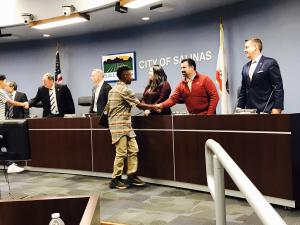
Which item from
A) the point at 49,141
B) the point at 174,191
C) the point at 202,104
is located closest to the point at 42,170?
the point at 49,141

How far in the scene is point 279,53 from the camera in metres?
6.28

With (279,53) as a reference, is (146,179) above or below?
below

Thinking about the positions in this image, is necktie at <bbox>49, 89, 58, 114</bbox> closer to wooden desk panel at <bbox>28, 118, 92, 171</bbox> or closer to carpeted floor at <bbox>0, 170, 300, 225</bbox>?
wooden desk panel at <bbox>28, 118, 92, 171</bbox>

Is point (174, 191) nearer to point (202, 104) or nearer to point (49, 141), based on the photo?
point (202, 104)

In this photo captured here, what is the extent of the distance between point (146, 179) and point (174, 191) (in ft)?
2.18

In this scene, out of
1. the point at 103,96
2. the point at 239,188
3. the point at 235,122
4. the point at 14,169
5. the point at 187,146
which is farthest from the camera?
the point at 14,169

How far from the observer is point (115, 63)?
8.72 metres

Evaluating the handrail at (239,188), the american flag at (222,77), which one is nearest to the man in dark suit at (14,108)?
the american flag at (222,77)

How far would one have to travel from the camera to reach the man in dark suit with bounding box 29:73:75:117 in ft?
20.8

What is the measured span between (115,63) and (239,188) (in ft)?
25.9

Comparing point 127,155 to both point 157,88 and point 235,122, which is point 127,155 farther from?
point 235,122

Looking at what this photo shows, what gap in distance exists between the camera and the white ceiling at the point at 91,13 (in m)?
6.68

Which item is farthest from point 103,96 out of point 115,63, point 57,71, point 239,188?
point 239,188

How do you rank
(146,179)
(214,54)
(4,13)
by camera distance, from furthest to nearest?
1. (4,13)
2. (214,54)
3. (146,179)
